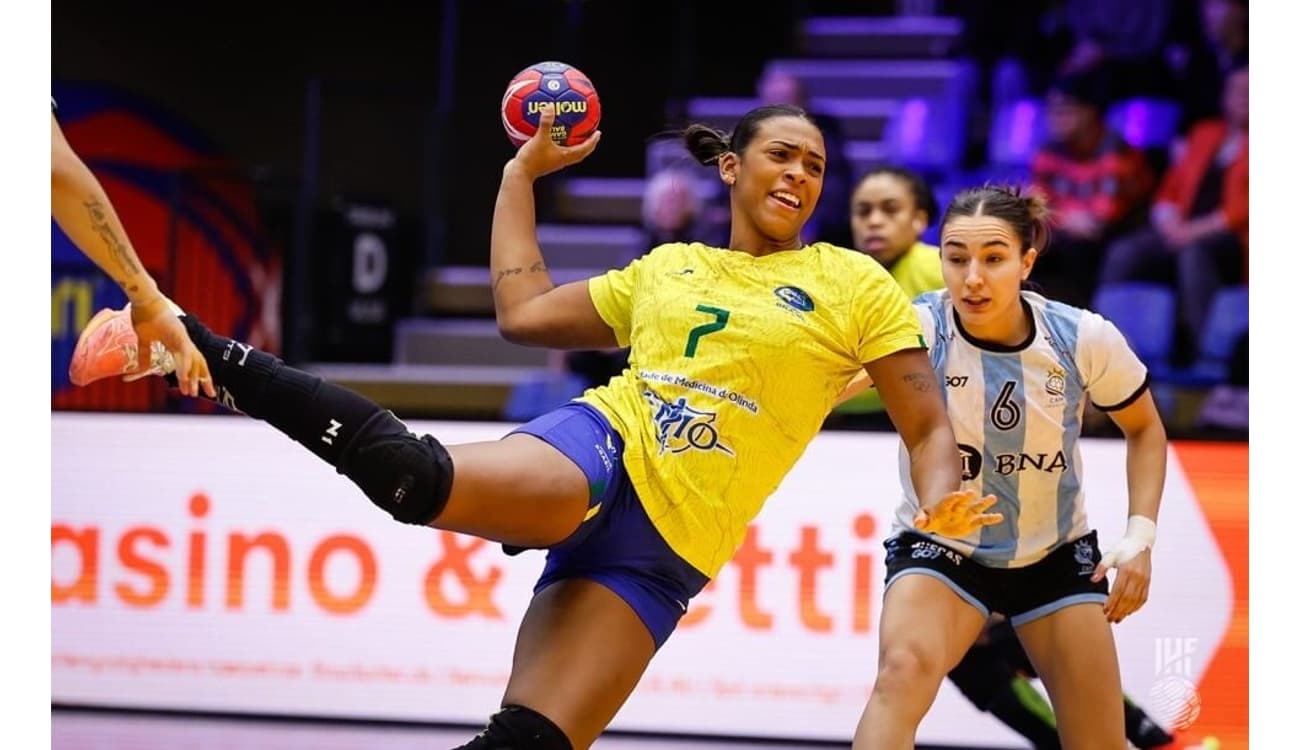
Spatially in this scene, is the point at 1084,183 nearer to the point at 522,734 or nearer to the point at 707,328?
the point at 707,328

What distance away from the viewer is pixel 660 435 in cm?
372

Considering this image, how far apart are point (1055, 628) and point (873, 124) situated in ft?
21.5

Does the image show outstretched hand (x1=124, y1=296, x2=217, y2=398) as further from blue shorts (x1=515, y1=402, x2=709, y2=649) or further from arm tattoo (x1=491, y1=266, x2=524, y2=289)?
arm tattoo (x1=491, y1=266, x2=524, y2=289)

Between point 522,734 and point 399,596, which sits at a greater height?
point 522,734

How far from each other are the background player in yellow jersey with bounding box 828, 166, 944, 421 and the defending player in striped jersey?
141 cm

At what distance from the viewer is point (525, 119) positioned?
13.3 feet

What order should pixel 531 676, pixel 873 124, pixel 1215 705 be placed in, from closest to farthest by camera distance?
pixel 531 676 < pixel 1215 705 < pixel 873 124

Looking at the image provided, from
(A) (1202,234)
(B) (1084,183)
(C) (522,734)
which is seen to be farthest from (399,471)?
(B) (1084,183)

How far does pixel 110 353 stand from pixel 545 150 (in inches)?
45.2

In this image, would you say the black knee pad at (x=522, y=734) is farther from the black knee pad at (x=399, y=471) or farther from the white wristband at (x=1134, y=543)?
the white wristband at (x=1134, y=543)

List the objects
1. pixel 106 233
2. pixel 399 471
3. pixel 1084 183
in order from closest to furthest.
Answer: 1. pixel 106 233
2. pixel 399 471
3. pixel 1084 183

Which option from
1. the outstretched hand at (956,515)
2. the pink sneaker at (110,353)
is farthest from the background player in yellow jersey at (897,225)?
the pink sneaker at (110,353)

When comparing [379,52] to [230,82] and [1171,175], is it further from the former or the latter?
[1171,175]
